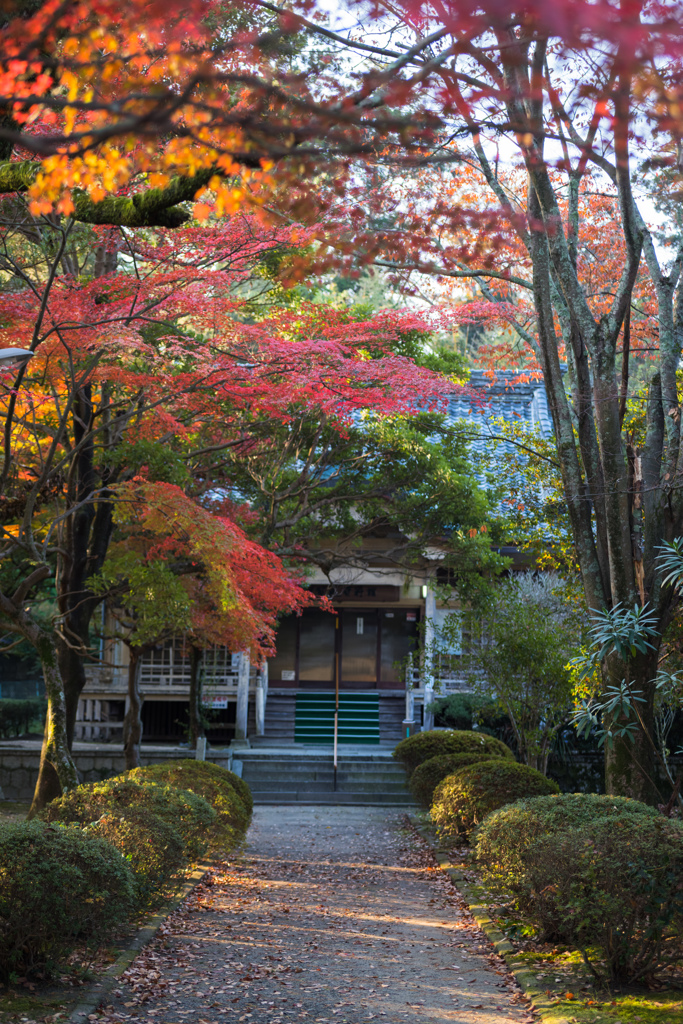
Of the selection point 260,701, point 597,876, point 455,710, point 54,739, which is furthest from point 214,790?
point 260,701

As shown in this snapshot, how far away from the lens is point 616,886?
5.65 m

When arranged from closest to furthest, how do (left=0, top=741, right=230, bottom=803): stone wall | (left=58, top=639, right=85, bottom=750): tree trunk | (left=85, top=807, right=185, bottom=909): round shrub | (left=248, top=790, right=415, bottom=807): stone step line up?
(left=85, top=807, right=185, bottom=909): round shrub → (left=58, top=639, right=85, bottom=750): tree trunk → (left=0, top=741, right=230, bottom=803): stone wall → (left=248, top=790, right=415, bottom=807): stone step

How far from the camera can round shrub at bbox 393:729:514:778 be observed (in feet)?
45.5

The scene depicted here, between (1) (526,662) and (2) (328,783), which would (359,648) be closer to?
(2) (328,783)

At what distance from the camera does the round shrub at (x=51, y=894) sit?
17.7ft

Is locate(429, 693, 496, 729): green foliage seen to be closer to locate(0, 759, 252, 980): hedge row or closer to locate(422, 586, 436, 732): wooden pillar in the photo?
locate(422, 586, 436, 732): wooden pillar

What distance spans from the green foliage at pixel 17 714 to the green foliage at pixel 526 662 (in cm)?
1092

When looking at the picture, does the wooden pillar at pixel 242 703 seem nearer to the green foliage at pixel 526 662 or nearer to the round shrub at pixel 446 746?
the round shrub at pixel 446 746

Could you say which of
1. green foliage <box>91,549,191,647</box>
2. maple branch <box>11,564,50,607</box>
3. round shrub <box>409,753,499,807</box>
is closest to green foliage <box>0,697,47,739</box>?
round shrub <box>409,753,499,807</box>

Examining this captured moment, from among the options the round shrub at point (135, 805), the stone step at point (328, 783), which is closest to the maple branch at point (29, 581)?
the round shrub at point (135, 805)

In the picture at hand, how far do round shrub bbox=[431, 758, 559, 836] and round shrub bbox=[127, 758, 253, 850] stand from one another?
2587 mm

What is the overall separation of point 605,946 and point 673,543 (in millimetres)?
3471

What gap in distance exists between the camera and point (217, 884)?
9836mm

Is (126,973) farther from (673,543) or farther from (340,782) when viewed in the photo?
(340,782)
